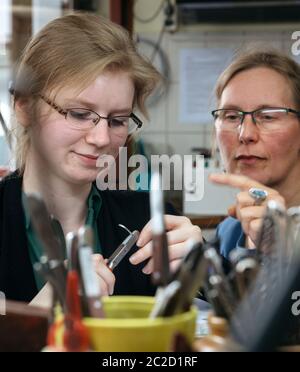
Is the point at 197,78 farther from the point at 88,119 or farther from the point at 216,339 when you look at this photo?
the point at 216,339

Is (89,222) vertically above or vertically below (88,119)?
below

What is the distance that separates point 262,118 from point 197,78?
7.04 feet

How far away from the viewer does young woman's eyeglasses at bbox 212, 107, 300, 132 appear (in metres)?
1.24

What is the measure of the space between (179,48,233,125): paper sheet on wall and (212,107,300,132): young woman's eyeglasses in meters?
2.04

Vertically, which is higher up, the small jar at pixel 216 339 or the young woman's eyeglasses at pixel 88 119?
the young woman's eyeglasses at pixel 88 119

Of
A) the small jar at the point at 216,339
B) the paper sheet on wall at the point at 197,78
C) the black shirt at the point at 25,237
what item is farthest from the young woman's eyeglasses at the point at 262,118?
the paper sheet on wall at the point at 197,78

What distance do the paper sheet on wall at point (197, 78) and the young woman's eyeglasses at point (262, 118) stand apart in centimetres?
204

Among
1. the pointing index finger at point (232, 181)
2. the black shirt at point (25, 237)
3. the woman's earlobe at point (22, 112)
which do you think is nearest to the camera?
the pointing index finger at point (232, 181)

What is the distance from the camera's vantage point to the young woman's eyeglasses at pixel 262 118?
1.24 meters

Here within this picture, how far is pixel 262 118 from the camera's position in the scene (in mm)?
1246

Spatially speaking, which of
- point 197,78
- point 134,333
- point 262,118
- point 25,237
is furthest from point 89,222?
point 197,78

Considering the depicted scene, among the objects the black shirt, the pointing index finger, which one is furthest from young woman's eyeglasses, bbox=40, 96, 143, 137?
the pointing index finger

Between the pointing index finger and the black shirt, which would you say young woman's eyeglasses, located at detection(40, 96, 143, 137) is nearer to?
the black shirt

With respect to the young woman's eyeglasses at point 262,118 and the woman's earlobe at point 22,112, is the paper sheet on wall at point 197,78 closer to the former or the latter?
the young woman's eyeglasses at point 262,118
